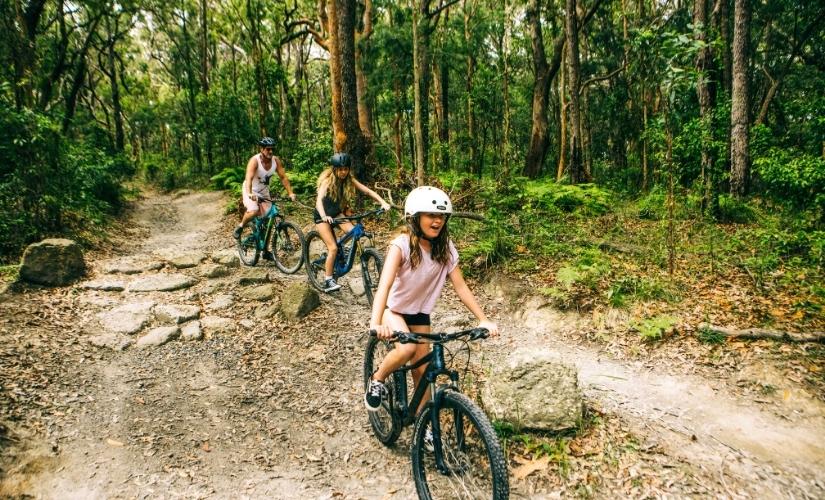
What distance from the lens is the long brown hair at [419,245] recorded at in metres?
3.48

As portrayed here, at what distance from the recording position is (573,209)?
1138cm

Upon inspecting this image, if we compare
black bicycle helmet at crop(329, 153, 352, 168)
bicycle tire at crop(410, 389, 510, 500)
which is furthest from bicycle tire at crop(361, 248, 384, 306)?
bicycle tire at crop(410, 389, 510, 500)

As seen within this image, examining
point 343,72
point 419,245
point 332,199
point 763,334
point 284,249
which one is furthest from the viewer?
point 343,72

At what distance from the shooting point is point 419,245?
3512 mm

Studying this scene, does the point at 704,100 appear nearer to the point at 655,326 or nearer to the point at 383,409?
the point at 655,326

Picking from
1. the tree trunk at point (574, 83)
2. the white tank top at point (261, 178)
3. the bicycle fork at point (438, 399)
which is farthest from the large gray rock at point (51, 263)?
the tree trunk at point (574, 83)

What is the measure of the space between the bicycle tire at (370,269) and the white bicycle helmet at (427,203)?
133 inches

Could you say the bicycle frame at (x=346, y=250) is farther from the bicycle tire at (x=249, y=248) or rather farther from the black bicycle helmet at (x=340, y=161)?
the bicycle tire at (x=249, y=248)

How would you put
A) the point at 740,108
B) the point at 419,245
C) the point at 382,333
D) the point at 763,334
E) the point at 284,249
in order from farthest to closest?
the point at 740,108 < the point at 284,249 < the point at 763,334 < the point at 419,245 < the point at 382,333

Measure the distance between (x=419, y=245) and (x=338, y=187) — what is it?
4002mm

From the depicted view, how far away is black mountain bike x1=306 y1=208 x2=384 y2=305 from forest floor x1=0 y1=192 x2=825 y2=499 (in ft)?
1.93

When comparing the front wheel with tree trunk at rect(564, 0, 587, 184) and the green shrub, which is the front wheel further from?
tree trunk at rect(564, 0, 587, 184)

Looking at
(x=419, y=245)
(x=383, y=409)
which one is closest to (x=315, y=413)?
(x=383, y=409)

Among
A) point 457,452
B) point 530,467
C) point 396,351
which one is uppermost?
point 396,351
